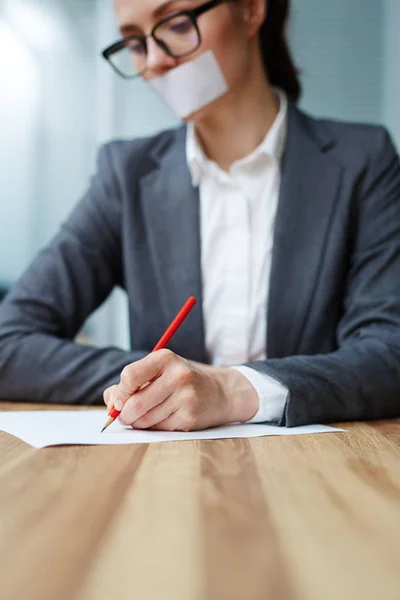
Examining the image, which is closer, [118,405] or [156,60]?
[118,405]

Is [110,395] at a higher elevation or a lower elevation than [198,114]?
lower

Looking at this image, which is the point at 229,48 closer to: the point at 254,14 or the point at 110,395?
the point at 254,14

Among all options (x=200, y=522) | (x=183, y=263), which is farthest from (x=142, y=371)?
(x=183, y=263)

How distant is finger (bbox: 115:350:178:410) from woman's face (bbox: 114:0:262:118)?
68cm

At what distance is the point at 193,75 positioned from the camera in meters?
1.22

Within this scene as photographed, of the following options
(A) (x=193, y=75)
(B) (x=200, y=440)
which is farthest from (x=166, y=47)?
(B) (x=200, y=440)

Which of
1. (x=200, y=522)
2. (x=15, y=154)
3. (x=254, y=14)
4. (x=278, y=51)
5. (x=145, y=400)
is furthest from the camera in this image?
(x=15, y=154)

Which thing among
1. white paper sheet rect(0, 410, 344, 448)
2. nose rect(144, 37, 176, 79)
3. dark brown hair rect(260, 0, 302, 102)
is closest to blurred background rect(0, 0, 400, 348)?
dark brown hair rect(260, 0, 302, 102)

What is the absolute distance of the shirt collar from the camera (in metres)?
1.28

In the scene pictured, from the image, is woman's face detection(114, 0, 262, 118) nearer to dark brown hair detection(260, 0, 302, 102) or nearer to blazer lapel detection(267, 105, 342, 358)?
dark brown hair detection(260, 0, 302, 102)

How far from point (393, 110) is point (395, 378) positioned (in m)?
2.19

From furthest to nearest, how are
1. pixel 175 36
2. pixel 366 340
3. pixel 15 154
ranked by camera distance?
pixel 15 154
pixel 175 36
pixel 366 340

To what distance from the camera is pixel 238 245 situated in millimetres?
1255

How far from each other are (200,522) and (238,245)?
2.88ft
